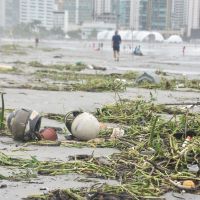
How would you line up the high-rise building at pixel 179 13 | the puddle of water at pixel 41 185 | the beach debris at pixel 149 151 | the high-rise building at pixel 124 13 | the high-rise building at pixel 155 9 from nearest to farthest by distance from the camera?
1. the puddle of water at pixel 41 185
2. the beach debris at pixel 149 151
3. the high-rise building at pixel 155 9
4. the high-rise building at pixel 179 13
5. the high-rise building at pixel 124 13

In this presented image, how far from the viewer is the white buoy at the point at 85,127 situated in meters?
7.57

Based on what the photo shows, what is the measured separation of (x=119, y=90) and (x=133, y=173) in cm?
973

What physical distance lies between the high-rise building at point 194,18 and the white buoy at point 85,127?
125 metres

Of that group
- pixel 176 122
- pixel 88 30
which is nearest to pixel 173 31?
pixel 88 30

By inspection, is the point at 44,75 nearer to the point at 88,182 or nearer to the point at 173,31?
the point at 88,182

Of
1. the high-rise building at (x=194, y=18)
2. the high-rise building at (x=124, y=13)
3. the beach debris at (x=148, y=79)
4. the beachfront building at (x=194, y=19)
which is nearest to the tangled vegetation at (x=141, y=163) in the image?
the beach debris at (x=148, y=79)

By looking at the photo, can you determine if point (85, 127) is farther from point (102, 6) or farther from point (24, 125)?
point (102, 6)

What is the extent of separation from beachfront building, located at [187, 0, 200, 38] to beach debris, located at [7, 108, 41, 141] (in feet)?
415

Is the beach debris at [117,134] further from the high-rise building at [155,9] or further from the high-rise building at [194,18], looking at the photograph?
the high-rise building at [194,18]

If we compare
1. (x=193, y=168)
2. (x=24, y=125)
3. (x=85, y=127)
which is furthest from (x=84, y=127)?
(x=193, y=168)

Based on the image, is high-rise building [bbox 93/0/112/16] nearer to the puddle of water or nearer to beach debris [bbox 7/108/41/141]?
beach debris [bbox 7/108/41/141]

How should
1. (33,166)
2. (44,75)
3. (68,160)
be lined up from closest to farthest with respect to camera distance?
(33,166) → (68,160) → (44,75)

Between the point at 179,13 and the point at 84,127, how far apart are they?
12679 centimetres

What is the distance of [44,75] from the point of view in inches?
843
